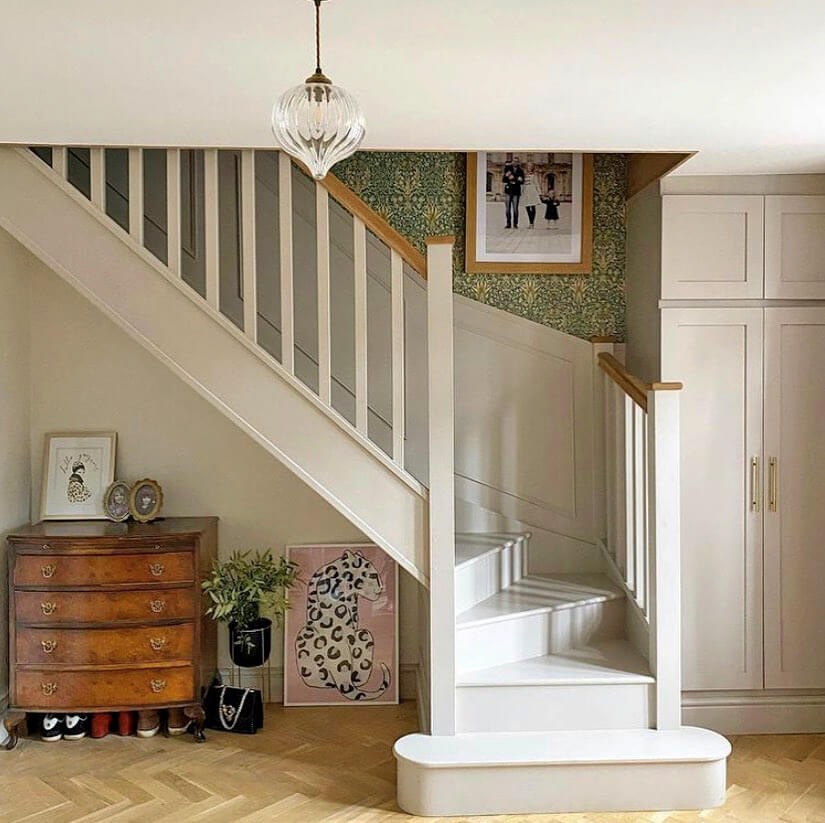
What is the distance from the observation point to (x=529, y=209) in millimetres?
4688

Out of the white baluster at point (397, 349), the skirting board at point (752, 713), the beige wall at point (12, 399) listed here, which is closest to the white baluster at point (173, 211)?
the white baluster at point (397, 349)

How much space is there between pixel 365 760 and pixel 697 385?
2.03 meters

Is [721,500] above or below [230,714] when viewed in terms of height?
above

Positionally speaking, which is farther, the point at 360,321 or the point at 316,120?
the point at 360,321

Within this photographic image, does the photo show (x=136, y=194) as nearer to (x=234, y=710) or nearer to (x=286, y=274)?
(x=286, y=274)

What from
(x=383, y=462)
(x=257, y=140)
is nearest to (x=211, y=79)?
(x=257, y=140)

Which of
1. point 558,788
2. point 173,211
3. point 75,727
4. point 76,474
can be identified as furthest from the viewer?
point 76,474

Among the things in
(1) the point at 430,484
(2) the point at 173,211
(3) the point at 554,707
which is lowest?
(3) the point at 554,707

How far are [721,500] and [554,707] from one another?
1.15m

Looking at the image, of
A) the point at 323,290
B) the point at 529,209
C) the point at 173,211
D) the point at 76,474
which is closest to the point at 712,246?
the point at 529,209

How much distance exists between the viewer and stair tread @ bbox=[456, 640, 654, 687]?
148 inches

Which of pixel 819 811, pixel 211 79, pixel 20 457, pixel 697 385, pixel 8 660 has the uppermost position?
pixel 211 79

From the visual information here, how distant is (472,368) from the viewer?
4.74 meters

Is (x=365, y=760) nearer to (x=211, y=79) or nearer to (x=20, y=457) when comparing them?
(x=20, y=457)
